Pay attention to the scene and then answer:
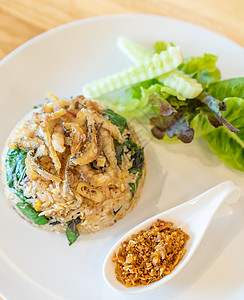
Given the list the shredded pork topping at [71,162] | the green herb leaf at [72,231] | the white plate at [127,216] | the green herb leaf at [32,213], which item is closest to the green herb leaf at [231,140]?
the white plate at [127,216]

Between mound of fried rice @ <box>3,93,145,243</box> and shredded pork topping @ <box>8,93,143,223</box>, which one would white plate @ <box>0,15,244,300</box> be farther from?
shredded pork topping @ <box>8,93,143,223</box>

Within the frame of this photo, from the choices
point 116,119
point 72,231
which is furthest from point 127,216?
point 116,119

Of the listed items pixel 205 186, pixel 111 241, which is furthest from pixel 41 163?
pixel 205 186

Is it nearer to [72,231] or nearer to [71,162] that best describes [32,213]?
[72,231]

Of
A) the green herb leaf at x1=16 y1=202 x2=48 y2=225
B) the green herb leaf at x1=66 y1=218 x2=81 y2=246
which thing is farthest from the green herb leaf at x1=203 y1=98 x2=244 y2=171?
the green herb leaf at x1=16 y1=202 x2=48 y2=225

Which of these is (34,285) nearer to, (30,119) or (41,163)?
(41,163)

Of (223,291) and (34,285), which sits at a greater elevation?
(223,291)
